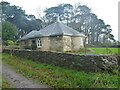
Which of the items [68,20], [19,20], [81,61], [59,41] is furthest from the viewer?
[68,20]

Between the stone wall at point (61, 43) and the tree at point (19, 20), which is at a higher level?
the tree at point (19, 20)

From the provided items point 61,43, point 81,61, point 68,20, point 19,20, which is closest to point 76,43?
point 61,43

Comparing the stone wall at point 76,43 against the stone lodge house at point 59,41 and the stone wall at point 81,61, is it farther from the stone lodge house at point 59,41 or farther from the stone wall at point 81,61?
the stone wall at point 81,61

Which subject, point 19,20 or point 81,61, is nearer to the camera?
point 81,61

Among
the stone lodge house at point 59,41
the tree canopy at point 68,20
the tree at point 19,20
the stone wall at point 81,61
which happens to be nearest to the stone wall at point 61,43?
the stone lodge house at point 59,41

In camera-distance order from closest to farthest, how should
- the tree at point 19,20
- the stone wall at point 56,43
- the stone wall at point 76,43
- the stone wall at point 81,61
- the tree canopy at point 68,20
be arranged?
1. the stone wall at point 81,61
2. the stone wall at point 56,43
3. the stone wall at point 76,43
4. the tree canopy at point 68,20
5. the tree at point 19,20

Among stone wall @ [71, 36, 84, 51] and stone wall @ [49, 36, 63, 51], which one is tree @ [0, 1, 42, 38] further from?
stone wall @ [71, 36, 84, 51]

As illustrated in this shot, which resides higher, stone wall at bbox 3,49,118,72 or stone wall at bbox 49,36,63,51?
stone wall at bbox 49,36,63,51

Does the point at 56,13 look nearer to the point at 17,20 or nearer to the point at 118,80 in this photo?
the point at 17,20

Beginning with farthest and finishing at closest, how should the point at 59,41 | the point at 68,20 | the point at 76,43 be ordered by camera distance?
the point at 68,20, the point at 76,43, the point at 59,41

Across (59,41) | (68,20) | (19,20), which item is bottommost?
(59,41)

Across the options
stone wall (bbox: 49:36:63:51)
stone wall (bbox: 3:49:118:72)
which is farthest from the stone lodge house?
stone wall (bbox: 3:49:118:72)

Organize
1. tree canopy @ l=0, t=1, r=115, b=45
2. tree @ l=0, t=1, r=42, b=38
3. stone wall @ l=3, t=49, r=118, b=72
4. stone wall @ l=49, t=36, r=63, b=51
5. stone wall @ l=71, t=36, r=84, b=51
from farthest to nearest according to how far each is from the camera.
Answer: tree @ l=0, t=1, r=42, b=38
tree canopy @ l=0, t=1, r=115, b=45
stone wall @ l=71, t=36, r=84, b=51
stone wall @ l=49, t=36, r=63, b=51
stone wall @ l=3, t=49, r=118, b=72

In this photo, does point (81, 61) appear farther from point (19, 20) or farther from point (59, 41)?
point (19, 20)
